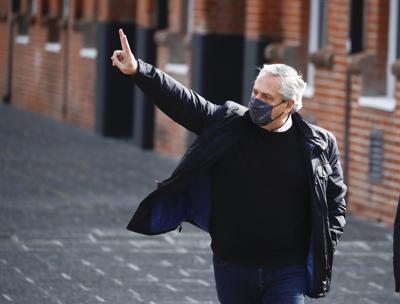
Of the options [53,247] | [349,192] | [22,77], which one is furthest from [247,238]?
[22,77]

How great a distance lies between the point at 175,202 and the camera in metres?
6.59

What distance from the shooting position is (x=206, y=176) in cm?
654

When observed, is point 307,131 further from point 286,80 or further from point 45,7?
point 45,7

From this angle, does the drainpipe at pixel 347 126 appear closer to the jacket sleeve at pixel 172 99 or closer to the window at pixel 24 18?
the jacket sleeve at pixel 172 99

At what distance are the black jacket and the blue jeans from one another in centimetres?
8

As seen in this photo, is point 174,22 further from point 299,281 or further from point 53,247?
point 299,281

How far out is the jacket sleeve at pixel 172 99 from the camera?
638 cm

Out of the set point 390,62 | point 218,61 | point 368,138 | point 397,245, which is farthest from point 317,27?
point 397,245

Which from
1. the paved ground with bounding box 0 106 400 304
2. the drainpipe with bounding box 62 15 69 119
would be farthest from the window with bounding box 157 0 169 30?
the drainpipe with bounding box 62 15 69 119

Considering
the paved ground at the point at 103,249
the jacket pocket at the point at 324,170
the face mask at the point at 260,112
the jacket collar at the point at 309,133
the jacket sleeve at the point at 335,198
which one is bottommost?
the paved ground at the point at 103,249

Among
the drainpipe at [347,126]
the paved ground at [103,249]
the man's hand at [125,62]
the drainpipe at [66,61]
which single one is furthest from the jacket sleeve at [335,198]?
the drainpipe at [66,61]

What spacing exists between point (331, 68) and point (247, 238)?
10847 mm

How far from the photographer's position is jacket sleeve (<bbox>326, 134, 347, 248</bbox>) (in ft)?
21.6

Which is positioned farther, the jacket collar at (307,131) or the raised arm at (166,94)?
the jacket collar at (307,131)
